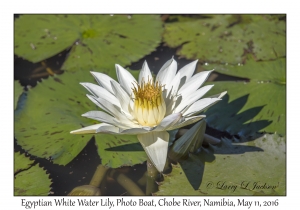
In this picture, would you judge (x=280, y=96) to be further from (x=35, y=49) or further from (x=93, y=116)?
(x=35, y=49)

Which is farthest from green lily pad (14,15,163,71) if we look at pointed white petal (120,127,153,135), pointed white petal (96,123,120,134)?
pointed white petal (120,127,153,135)

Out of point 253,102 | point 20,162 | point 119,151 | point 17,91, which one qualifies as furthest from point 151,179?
point 17,91

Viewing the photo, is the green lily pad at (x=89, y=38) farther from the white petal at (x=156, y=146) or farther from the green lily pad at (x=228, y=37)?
the white petal at (x=156, y=146)

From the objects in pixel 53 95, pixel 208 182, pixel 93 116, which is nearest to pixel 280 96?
pixel 208 182

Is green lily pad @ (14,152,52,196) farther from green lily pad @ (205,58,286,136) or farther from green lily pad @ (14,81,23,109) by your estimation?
green lily pad @ (205,58,286,136)

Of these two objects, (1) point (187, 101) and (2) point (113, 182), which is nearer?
(1) point (187, 101)

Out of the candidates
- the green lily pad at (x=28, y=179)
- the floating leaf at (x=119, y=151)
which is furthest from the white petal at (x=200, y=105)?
the green lily pad at (x=28, y=179)
